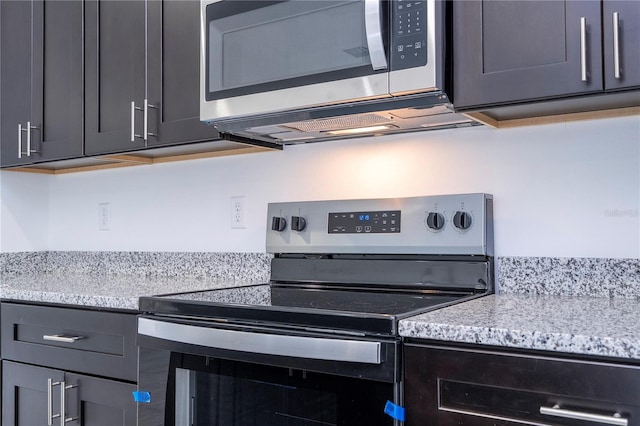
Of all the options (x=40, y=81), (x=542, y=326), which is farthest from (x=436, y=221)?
(x=40, y=81)

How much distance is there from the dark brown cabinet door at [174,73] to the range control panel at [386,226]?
14.5 inches

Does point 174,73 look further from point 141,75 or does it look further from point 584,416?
point 584,416

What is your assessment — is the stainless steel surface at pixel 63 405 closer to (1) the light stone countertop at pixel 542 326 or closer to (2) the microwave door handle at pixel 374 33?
(1) the light stone countertop at pixel 542 326

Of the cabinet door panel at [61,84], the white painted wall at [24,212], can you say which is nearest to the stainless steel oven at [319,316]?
the cabinet door panel at [61,84]

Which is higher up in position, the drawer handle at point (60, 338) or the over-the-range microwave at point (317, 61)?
the over-the-range microwave at point (317, 61)

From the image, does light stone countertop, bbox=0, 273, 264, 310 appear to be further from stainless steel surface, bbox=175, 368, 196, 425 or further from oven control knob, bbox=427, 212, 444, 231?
oven control knob, bbox=427, 212, 444, 231

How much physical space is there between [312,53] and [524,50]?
0.52m

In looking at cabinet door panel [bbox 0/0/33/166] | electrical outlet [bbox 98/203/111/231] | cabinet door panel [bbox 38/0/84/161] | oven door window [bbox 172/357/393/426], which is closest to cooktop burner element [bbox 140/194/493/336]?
oven door window [bbox 172/357/393/426]

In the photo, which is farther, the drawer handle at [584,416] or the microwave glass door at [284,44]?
the microwave glass door at [284,44]

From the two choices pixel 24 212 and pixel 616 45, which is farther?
pixel 24 212

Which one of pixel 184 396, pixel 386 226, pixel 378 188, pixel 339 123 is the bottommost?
pixel 184 396

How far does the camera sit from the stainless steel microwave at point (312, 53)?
52.2 inches

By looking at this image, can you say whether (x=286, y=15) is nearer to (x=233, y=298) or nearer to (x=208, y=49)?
(x=208, y=49)

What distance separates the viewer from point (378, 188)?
1.78m
